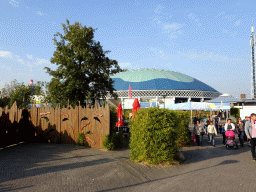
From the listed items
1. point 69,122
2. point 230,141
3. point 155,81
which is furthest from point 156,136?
point 155,81

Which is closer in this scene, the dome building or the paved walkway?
the paved walkway

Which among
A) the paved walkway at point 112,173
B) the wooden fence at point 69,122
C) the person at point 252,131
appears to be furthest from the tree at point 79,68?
the person at point 252,131

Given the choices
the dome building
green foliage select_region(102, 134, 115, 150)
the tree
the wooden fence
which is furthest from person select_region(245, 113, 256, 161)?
the dome building

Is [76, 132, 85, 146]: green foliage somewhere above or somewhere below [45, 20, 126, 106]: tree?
below

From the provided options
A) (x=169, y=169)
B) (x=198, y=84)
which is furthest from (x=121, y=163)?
(x=198, y=84)

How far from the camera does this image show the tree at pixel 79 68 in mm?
14820

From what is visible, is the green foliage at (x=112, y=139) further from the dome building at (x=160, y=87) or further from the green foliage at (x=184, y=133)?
the dome building at (x=160, y=87)

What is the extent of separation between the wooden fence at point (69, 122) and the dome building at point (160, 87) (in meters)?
61.7

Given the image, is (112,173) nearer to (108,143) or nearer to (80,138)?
(108,143)

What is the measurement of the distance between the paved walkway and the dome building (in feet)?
215

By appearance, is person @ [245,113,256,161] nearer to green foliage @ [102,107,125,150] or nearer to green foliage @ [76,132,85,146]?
green foliage @ [102,107,125,150]

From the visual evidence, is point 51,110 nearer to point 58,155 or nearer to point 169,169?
point 58,155

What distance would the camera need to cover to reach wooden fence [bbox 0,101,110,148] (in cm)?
937

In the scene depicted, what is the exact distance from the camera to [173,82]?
83.8 meters
